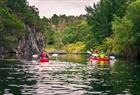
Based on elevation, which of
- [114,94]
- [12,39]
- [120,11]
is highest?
[120,11]

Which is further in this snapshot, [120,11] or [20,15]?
[20,15]

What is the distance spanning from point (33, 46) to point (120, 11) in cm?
5263

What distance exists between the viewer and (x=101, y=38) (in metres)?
152

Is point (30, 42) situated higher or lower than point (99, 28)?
lower

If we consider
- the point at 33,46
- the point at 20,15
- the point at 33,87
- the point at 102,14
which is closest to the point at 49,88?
the point at 33,87

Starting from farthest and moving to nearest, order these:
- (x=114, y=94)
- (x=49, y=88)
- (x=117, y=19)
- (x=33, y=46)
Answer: (x=33, y=46) → (x=117, y=19) → (x=49, y=88) → (x=114, y=94)

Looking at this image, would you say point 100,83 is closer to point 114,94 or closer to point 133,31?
point 114,94

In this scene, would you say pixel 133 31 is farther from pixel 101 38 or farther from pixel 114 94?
pixel 114 94

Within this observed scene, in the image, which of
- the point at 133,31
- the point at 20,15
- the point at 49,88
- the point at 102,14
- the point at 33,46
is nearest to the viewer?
the point at 49,88

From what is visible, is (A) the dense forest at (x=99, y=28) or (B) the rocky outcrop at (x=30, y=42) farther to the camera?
(B) the rocky outcrop at (x=30, y=42)

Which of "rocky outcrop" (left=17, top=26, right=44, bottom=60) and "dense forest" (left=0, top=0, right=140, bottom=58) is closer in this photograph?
"dense forest" (left=0, top=0, right=140, bottom=58)

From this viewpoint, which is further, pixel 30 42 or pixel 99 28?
pixel 30 42

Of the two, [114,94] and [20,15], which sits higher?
[20,15]

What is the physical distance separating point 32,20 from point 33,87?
13845 centimetres
